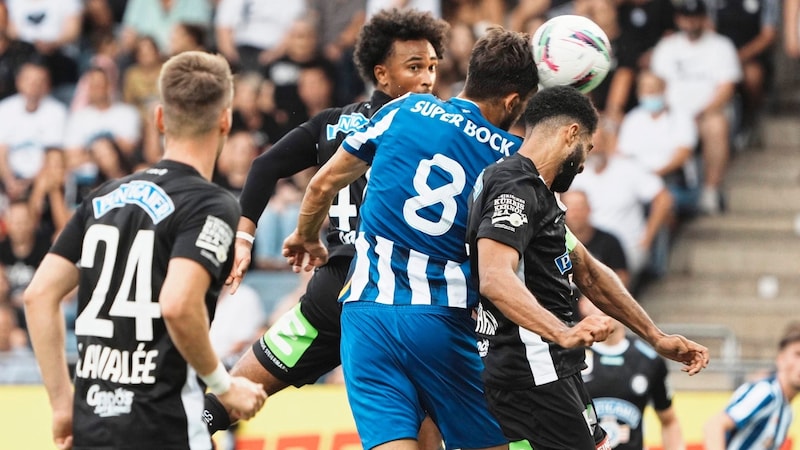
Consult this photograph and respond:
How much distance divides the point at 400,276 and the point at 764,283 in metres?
8.20

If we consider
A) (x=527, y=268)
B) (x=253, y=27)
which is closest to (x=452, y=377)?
(x=527, y=268)

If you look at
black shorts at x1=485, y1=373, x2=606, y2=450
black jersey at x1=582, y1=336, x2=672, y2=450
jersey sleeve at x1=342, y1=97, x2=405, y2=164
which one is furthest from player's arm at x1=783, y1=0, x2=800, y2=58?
black shorts at x1=485, y1=373, x2=606, y2=450

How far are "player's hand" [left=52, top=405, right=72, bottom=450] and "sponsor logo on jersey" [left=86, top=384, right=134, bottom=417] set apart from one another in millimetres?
146

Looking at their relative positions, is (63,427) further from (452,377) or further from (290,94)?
(290,94)

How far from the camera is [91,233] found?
4.95m

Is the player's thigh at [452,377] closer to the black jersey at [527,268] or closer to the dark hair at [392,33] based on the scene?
the black jersey at [527,268]

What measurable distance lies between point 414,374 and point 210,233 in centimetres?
160

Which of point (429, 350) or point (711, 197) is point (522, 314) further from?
point (711, 197)

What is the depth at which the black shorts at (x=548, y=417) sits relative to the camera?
576 centimetres

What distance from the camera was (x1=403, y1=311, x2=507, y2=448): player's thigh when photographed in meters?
6.01

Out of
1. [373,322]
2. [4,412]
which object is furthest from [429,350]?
[4,412]

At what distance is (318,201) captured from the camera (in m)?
6.27

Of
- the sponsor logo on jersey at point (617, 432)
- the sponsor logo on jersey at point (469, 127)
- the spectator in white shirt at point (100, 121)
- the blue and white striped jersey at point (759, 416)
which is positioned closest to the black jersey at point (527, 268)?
the sponsor logo on jersey at point (469, 127)

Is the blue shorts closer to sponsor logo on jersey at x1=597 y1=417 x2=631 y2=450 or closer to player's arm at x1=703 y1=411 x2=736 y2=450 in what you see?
sponsor logo on jersey at x1=597 y1=417 x2=631 y2=450
